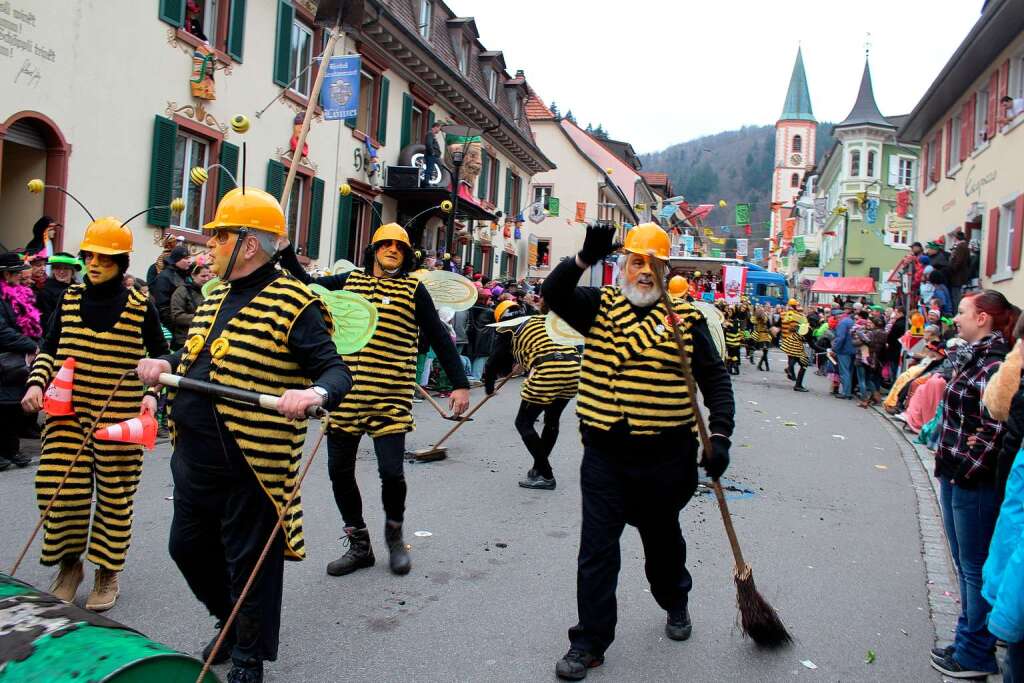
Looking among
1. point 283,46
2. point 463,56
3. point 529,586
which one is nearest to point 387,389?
point 529,586

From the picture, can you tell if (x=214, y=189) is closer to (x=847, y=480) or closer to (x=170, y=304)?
(x=170, y=304)

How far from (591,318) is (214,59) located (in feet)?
38.6

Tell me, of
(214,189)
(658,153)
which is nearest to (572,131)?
(214,189)

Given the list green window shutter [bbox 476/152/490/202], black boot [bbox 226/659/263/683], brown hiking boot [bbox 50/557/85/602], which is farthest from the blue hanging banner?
green window shutter [bbox 476/152/490/202]

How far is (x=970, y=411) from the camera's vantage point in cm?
402

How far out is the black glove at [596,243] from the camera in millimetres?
3619

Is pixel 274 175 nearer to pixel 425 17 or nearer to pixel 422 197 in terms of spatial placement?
pixel 422 197

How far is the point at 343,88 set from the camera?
14242 mm

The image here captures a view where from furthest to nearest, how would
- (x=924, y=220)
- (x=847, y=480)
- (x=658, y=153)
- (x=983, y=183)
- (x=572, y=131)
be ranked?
(x=658, y=153), (x=572, y=131), (x=924, y=220), (x=983, y=183), (x=847, y=480)

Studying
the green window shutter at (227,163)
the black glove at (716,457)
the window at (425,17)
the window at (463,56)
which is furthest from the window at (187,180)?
the window at (463,56)

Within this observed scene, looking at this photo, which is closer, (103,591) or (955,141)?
(103,591)

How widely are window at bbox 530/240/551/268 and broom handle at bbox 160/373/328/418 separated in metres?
41.0

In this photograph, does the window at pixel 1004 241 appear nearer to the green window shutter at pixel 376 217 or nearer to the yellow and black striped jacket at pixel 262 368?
the green window shutter at pixel 376 217

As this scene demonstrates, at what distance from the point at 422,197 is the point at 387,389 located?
16.4m
